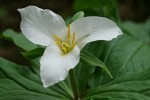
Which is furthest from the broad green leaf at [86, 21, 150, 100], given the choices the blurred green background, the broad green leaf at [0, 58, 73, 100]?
the blurred green background

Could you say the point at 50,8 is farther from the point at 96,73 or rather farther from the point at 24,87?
the point at 24,87

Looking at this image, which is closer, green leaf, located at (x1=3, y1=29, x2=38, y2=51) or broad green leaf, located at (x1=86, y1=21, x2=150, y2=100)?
broad green leaf, located at (x1=86, y1=21, x2=150, y2=100)

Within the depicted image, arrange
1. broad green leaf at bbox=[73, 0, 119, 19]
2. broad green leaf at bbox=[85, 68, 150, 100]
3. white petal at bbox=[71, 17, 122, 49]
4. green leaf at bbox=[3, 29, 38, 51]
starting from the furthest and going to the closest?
broad green leaf at bbox=[73, 0, 119, 19], green leaf at bbox=[3, 29, 38, 51], broad green leaf at bbox=[85, 68, 150, 100], white petal at bbox=[71, 17, 122, 49]

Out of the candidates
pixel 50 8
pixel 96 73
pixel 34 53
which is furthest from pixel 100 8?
pixel 50 8

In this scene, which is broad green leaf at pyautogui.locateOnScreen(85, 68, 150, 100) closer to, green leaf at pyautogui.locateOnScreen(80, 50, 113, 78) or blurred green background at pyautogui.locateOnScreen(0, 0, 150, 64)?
green leaf at pyautogui.locateOnScreen(80, 50, 113, 78)

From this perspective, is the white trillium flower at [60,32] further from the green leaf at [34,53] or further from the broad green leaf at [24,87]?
the broad green leaf at [24,87]

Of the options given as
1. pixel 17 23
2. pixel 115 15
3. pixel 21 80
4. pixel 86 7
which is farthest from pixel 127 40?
pixel 17 23

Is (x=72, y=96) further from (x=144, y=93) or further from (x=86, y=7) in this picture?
(x=86, y=7)
